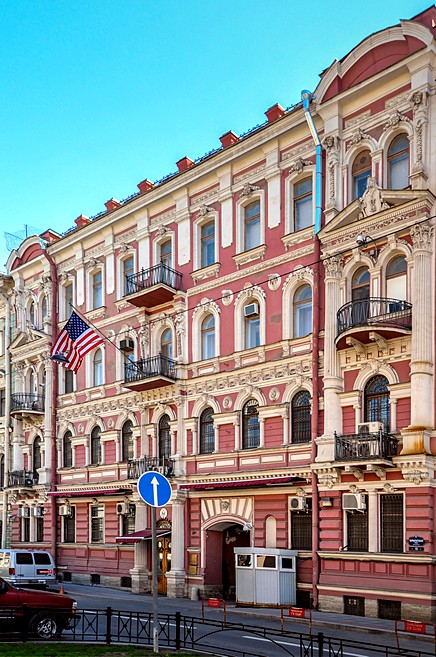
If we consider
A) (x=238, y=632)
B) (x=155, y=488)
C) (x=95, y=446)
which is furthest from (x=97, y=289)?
(x=155, y=488)

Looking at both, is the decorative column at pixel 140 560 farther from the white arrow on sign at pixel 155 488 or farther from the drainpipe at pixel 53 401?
the white arrow on sign at pixel 155 488

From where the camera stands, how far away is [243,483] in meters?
24.6

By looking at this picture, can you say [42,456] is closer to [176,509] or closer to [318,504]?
[176,509]

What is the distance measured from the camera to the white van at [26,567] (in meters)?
26.4

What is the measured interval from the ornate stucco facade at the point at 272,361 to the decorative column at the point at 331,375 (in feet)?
0.15

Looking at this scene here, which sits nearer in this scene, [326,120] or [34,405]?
[326,120]

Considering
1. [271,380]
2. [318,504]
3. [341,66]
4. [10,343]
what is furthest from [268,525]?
[10,343]

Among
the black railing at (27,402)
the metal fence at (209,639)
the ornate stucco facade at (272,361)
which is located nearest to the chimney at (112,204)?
the ornate stucco facade at (272,361)

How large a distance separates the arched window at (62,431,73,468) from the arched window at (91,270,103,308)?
243 inches

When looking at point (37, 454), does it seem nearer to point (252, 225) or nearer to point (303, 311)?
point (252, 225)

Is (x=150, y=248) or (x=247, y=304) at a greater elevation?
(x=150, y=248)

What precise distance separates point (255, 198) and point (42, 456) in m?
17.4

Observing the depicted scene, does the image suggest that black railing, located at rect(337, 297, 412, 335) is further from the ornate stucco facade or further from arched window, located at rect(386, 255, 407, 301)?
arched window, located at rect(386, 255, 407, 301)

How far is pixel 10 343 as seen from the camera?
4003 cm
